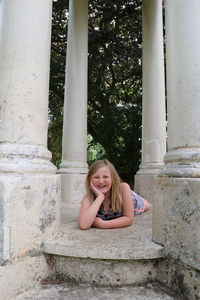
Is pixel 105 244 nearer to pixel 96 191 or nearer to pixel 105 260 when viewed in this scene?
pixel 105 260

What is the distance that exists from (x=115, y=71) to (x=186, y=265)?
1509 centimetres

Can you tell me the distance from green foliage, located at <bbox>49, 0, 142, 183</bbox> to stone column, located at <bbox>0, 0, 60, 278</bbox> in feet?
36.6

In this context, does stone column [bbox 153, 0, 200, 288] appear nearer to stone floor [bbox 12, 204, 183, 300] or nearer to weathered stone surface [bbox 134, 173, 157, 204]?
stone floor [bbox 12, 204, 183, 300]

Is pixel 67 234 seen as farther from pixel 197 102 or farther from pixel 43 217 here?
pixel 197 102

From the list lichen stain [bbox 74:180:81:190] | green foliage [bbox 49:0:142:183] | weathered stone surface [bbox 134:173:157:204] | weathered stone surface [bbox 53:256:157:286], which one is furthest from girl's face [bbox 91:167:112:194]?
green foliage [bbox 49:0:142:183]

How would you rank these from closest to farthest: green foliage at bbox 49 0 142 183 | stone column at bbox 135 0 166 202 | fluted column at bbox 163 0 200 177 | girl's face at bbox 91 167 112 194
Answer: fluted column at bbox 163 0 200 177 → girl's face at bbox 91 167 112 194 → stone column at bbox 135 0 166 202 → green foliage at bbox 49 0 142 183

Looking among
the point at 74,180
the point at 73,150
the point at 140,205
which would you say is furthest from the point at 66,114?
the point at 140,205

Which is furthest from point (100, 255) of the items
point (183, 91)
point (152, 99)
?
point (152, 99)

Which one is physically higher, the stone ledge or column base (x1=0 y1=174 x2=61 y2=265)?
column base (x1=0 y1=174 x2=61 y2=265)

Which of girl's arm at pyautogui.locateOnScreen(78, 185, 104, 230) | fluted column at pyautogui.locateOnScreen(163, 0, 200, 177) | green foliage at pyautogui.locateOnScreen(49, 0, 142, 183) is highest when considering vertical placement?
green foliage at pyautogui.locateOnScreen(49, 0, 142, 183)

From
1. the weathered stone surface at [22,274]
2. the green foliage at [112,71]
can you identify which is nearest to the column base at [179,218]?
the weathered stone surface at [22,274]

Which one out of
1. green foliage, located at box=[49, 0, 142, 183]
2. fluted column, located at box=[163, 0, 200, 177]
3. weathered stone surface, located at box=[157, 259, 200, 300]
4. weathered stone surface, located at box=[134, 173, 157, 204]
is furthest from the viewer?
green foliage, located at box=[49, 0, 142, 183]

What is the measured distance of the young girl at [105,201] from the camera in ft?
14.6

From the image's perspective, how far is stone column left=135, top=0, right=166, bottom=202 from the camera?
876cm
